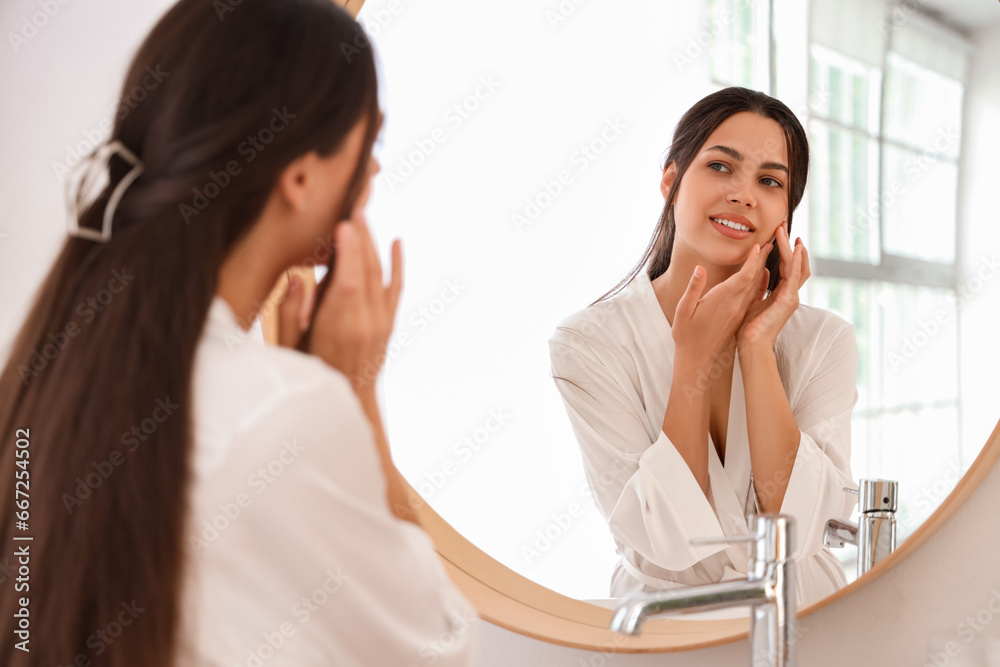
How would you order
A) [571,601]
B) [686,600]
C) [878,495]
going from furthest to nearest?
[571,601]
[878,495]
[686,600]

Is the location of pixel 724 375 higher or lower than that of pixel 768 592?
higher

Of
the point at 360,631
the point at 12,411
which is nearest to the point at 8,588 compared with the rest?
the point at 12,411

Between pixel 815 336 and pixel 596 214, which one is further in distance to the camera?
pixel 596 214

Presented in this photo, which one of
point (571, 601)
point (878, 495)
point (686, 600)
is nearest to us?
point (686, 600)

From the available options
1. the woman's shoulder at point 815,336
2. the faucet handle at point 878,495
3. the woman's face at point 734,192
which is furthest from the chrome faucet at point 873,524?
the woman's face at point 734,192

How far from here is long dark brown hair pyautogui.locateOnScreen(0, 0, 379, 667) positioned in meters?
0.54

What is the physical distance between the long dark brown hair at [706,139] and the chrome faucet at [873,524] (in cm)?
17

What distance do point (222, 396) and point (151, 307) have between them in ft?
0.24

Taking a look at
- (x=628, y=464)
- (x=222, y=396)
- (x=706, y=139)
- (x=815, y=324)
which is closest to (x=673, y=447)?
(x=628, y=464)

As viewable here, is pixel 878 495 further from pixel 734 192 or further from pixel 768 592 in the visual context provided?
pixel 734 192

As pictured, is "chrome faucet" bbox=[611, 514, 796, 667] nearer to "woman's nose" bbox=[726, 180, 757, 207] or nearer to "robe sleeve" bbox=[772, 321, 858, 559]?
"robe sleeve" bbox=[772, 321, 858, 559]

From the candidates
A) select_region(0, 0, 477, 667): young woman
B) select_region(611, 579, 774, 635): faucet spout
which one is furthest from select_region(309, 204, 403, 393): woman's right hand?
select_region(611, 579, 774, 635): faucet spout

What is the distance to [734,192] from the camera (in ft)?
2.22

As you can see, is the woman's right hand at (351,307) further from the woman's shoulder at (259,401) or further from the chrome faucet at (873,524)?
the chrome faucet at (873,524)
